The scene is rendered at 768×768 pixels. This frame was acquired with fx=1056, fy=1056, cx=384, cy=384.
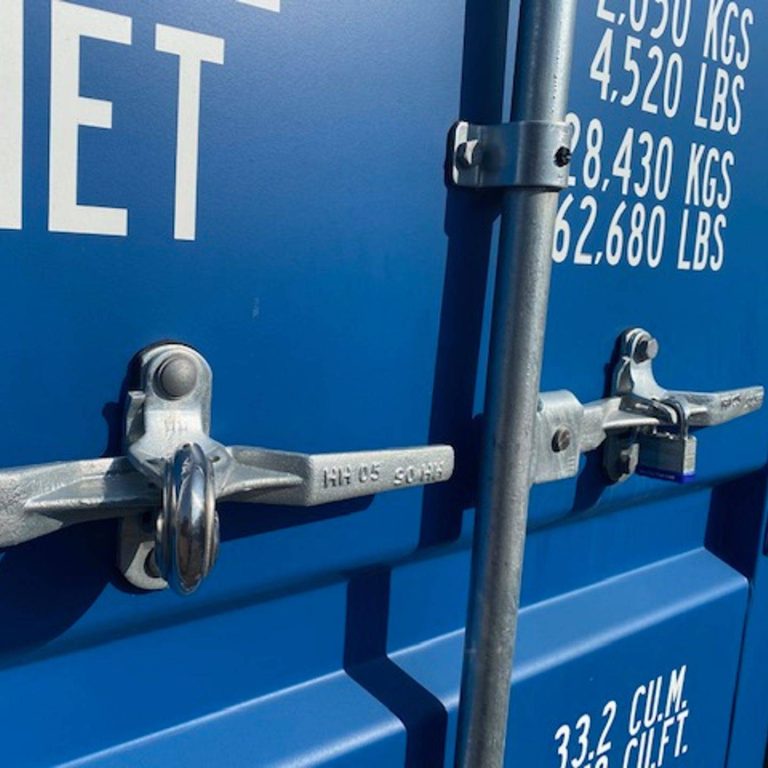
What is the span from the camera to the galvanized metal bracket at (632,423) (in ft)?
3.60

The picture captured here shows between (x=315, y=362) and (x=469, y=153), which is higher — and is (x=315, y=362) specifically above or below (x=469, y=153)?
below

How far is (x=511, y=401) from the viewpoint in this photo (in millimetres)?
973

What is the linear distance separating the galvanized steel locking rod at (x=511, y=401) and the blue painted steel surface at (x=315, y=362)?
6cm

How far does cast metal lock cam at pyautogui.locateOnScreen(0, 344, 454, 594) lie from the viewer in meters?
0.74

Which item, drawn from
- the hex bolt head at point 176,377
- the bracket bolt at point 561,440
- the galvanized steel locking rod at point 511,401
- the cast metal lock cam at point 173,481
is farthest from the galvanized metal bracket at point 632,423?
the hex bolt head at point 176,377

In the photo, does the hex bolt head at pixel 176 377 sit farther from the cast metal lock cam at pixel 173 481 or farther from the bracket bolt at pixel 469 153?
the bracket bolt at pixel 469 153

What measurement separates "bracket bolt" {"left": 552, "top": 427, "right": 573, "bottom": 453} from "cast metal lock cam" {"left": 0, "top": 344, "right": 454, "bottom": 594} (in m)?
0.20

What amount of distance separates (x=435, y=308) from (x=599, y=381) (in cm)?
29

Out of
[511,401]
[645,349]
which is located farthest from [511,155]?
[645,349]

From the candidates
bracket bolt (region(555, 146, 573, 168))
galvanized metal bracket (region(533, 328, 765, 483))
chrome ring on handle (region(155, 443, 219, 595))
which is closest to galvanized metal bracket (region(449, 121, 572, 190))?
bracket bolt (region(555, 146, 573, 168))

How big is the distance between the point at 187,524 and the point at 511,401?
36cm

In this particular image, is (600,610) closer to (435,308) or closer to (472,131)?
(435,308)

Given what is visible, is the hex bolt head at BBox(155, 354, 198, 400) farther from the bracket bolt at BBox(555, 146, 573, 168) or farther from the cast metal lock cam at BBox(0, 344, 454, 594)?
the bracket bolt at BBox(555, 146, 573, 168)

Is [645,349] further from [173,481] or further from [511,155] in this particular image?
[173,481]
